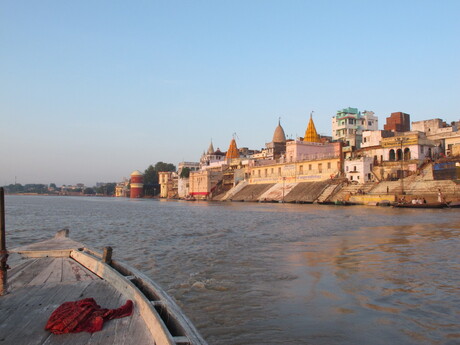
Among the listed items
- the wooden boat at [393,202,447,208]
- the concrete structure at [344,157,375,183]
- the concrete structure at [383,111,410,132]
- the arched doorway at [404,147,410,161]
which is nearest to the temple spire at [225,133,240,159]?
the concrete structure at [383,111,410,132]

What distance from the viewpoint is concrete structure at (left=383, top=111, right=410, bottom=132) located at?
66.0 meters

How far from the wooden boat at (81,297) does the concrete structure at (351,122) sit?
235ft

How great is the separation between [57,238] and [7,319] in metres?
7.74

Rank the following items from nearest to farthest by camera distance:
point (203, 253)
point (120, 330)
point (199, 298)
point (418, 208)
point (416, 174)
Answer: point (120, 330) < point (199, 298) < point (203, 253) < point (418, 208) < point (416, 174)

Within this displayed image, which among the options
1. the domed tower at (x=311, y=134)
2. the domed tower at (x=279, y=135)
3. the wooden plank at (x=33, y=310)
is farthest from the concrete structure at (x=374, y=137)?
the wooden plank at (x=33, y=310)

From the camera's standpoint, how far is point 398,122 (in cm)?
6606

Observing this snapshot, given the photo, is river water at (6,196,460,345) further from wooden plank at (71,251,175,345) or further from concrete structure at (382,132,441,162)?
concrete structure at (382,132,441,162)

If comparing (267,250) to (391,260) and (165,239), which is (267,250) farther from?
(165,239)

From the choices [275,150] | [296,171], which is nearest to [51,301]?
[296,171]

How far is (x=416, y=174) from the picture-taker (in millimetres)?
46781

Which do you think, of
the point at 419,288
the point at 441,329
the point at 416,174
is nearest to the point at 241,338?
the point at 441,329

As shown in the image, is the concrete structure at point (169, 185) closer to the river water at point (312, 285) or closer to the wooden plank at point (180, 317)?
the river water at point (312, 285)

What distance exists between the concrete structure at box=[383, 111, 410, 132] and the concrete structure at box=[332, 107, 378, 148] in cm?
862

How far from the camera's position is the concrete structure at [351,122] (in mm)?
75875
